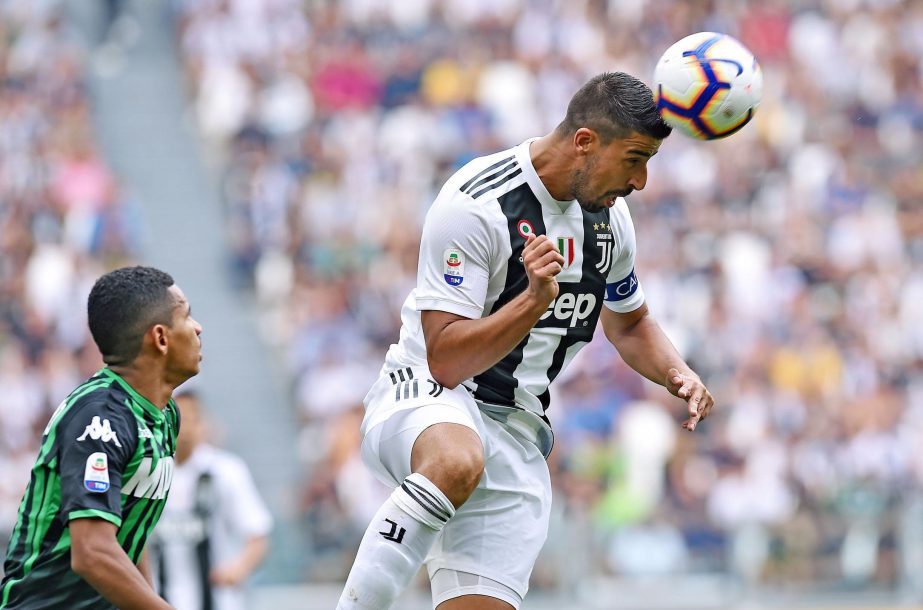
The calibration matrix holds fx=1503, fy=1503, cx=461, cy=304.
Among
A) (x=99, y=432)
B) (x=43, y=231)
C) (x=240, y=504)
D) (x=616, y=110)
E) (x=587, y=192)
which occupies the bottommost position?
(x=240, y=504)

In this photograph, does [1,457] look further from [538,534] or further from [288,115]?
[538,534]

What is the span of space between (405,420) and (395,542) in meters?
0.53

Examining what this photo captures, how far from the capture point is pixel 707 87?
19.7ft

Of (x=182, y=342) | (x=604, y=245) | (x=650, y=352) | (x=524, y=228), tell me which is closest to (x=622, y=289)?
(x=650, y=352)

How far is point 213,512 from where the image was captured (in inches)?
356

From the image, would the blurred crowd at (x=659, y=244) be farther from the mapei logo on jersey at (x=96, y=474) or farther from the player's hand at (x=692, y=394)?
the mapei logo on jersey at (x=96, y=474)

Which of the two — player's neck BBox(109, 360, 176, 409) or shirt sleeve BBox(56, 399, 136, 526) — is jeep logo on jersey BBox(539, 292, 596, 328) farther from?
shirt sleeve BBox(56, 399, 136, 526)

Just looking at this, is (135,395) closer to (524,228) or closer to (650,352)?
(524,228)

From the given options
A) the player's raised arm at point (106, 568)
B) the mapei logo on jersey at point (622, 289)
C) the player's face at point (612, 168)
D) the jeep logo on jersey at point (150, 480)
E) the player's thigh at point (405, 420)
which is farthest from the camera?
the mapei logo on jersey at point (622, 289)

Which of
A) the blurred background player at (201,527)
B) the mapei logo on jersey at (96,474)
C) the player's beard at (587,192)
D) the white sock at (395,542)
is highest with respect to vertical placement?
the player's beard at (587,192)

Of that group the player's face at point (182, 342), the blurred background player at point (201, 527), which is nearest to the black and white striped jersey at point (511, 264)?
the player's face at point (182, 342)

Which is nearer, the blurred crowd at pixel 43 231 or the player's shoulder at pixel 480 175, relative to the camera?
the player's shoulder at pixel 480 175

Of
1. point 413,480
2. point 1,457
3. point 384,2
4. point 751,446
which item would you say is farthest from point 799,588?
point 384,2

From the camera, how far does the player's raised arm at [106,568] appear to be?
→ 15.6 feet
